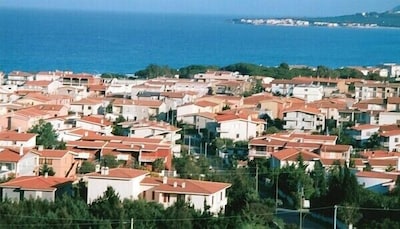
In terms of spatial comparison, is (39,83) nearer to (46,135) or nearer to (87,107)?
(87,107)

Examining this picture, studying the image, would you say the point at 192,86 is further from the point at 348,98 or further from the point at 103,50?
the point at 103,50

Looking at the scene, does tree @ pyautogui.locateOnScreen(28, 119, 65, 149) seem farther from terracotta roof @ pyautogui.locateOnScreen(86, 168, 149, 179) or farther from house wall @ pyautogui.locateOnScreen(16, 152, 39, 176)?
terracotta roof @ pyautogui.locateOnScreen(86, 168, 149, 179)

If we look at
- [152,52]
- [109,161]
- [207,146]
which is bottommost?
[207,146]

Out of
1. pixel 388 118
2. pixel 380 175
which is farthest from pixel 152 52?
pixel 380 175

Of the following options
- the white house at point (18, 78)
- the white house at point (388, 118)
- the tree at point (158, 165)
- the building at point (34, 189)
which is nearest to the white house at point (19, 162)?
the building at point (34, 189)

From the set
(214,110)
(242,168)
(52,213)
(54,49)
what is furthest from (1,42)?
→ (52,213)

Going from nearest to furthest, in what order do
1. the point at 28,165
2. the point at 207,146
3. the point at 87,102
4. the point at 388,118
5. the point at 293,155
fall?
the point at 28,165 → the point at 293,155 → the point at 207,146 → the point at 388,118 → the point at 87,102

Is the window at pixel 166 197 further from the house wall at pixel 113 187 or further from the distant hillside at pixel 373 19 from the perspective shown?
the distant hillside at pixel 373 19

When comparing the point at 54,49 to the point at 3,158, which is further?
the point at 54,49
